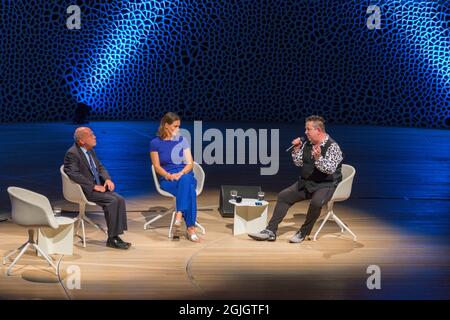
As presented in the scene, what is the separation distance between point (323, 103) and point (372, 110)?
1.25 meters

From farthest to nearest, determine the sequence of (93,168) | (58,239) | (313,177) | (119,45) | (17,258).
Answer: (119,45) → (313,177) → (93,168) → (58,239) → (17,258)

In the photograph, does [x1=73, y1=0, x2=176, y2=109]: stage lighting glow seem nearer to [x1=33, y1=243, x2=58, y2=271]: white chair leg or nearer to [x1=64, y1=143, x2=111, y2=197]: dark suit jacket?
[x1=64, y1=143, x2=111, y2=197]: dark suit jacket

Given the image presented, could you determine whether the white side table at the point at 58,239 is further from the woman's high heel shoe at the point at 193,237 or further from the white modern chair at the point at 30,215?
the woman's high heel shoe at the point at 193,237

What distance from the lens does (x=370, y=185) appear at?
9.71m

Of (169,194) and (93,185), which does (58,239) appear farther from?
(169,194)

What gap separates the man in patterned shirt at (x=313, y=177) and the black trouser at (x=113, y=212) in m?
1.19

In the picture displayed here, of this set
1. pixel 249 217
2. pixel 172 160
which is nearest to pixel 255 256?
pixel 249 217

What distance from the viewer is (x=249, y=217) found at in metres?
6.84

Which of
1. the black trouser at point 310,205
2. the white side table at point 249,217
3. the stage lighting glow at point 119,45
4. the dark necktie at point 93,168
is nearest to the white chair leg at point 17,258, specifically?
the dark necktie at point 93,168

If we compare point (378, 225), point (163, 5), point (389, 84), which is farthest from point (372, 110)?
point (378, 225)

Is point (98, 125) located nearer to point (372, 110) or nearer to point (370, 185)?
point (372, 110)

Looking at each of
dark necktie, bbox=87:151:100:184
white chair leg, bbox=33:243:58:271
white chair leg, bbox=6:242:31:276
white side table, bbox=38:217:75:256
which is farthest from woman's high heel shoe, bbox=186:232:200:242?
white chair leg, bbox=6:242:31:276

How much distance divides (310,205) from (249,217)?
66 centimetres

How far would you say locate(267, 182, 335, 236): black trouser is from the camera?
21.1 ft
